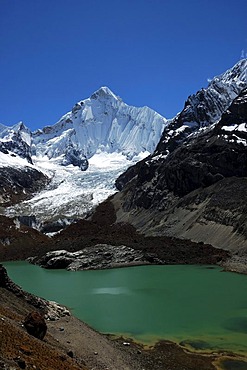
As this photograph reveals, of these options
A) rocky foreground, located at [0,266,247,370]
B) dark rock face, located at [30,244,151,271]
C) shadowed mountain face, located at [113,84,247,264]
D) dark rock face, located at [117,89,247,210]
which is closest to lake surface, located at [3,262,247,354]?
rocky foreground, located at [0,266,247,370]

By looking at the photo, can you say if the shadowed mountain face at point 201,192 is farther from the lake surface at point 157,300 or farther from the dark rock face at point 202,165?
the lake surface at point 157,300

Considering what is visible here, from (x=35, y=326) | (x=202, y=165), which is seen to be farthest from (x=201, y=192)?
(x=35, y=326)

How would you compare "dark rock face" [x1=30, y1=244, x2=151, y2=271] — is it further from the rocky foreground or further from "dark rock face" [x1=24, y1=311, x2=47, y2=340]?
"dark rock face" [x1=24, y1=311, x2=47, y2=340]

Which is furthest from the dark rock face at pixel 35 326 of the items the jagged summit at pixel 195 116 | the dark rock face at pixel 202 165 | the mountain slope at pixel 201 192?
the jagged summit at pixel 195 116

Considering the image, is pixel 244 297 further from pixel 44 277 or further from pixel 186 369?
pixel 44 277

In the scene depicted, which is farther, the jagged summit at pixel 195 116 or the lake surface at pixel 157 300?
the jagged summit at pixel 195 116
